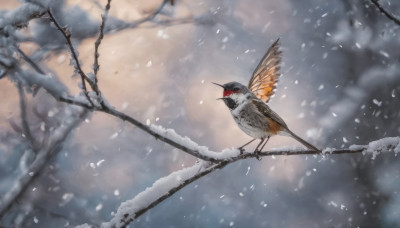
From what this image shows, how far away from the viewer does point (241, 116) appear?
275 centimetres

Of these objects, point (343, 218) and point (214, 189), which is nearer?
point (343, 218)

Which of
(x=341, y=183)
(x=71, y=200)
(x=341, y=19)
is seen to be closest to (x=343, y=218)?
(x=341, y=183)

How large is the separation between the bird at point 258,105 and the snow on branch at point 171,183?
0.71 meters

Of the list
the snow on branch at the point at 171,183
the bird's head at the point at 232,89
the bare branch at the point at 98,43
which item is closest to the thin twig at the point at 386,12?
the snow on branch at the point at 171,183

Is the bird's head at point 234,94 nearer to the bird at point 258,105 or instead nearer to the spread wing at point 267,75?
the bird at point 258,105

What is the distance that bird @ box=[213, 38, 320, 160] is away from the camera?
2738mm

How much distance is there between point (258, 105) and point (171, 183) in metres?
1.19

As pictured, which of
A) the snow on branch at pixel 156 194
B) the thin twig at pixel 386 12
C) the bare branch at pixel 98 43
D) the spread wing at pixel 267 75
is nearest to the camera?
the bare branch at pixel 98 43

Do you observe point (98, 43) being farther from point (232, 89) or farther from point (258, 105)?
point (258, 105)

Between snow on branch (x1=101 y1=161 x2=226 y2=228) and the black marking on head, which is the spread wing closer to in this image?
the black marking on head

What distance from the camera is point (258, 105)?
9.25 feet

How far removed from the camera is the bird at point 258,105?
2.74m

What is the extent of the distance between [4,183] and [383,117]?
227 inches

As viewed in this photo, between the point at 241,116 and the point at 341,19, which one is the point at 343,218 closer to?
the point at 341,19
